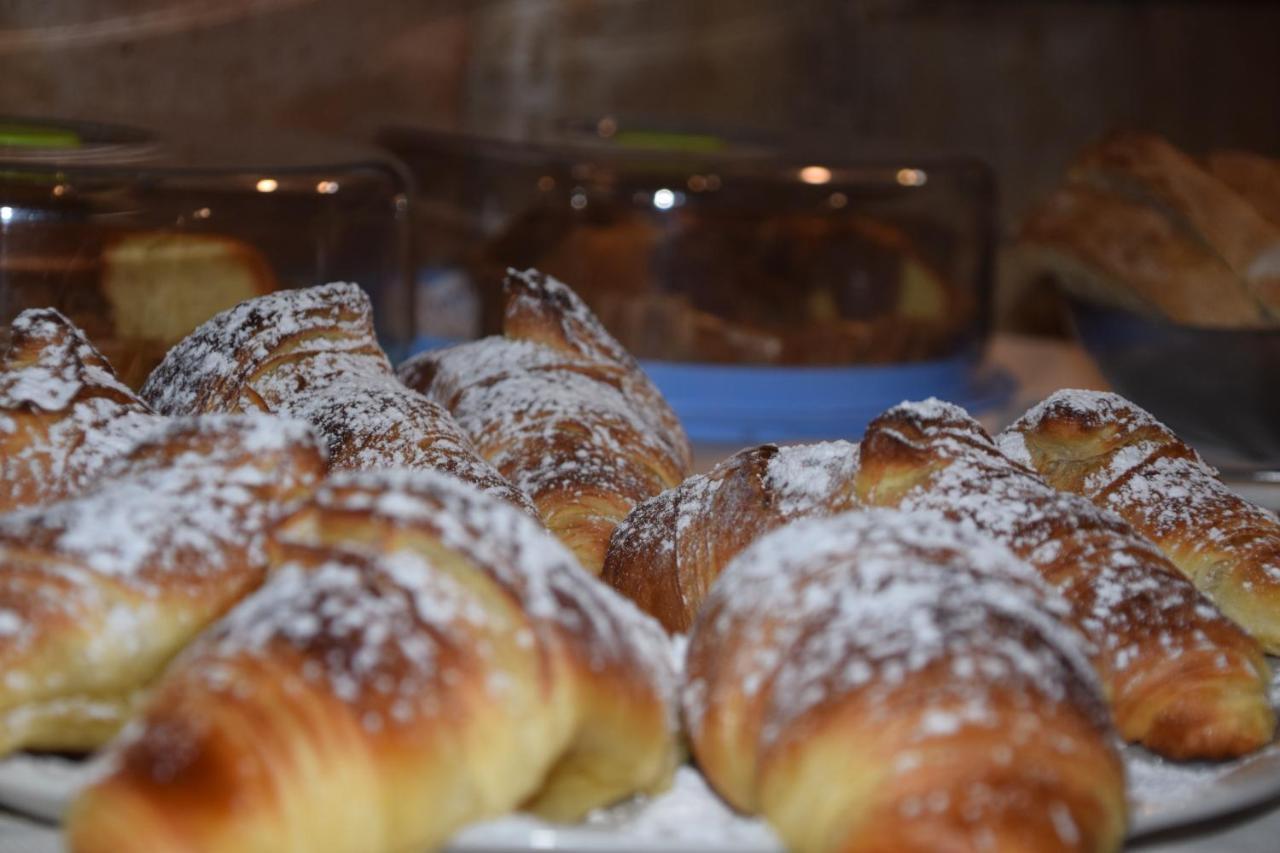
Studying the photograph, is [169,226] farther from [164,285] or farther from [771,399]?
[771,399]

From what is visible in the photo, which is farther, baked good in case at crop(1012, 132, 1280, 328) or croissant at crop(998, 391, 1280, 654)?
baked good in case at crop(1012, 132, 1280, 328)

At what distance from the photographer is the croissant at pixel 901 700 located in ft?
1.81

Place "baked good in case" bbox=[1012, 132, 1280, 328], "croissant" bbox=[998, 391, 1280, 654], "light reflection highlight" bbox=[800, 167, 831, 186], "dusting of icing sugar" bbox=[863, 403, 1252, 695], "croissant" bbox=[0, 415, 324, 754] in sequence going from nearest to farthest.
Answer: "croissant" bbox=[0, 415, 324, 754]
"dusting of icing sugar" bbox=[863, 403, 1252, 695]
"croissant" bbox=[998, 391, 1280, 654]
"baked good in case" bbox=[1012, 132, 1280, 328]
"light reflection highlight" bbox=[800, 167, 831, 186]

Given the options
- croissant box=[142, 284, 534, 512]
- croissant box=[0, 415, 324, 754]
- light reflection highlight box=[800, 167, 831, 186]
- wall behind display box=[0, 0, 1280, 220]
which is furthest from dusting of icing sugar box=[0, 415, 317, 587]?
wall behind display box=[0, 0, 1280, 220]

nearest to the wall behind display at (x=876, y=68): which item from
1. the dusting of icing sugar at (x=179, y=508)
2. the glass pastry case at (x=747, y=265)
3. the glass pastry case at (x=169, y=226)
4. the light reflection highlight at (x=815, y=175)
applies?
the glass pastry case at (x=747, y=265)

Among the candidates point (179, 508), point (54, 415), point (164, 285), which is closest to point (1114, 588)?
point (179, 508)

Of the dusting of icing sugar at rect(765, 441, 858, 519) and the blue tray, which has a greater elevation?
the dusting of icing sugar at rect(765, 441, 858, 519)

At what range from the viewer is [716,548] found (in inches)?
33.4

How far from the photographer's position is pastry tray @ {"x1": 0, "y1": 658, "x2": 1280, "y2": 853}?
0.57 meters

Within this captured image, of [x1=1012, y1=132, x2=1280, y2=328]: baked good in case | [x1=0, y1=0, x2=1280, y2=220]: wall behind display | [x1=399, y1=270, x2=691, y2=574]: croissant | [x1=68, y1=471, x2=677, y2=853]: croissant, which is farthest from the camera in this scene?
[x1=0, y1=0, x2=1280, y2=220]: wall behind display

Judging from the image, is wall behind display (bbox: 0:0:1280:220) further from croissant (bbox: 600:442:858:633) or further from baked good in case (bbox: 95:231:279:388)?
croissant (bbox: 600:442:858:633)

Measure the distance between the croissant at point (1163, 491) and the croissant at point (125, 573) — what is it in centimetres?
47

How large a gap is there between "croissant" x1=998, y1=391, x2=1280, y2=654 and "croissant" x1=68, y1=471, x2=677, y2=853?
354 millimetres

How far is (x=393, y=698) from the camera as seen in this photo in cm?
56
